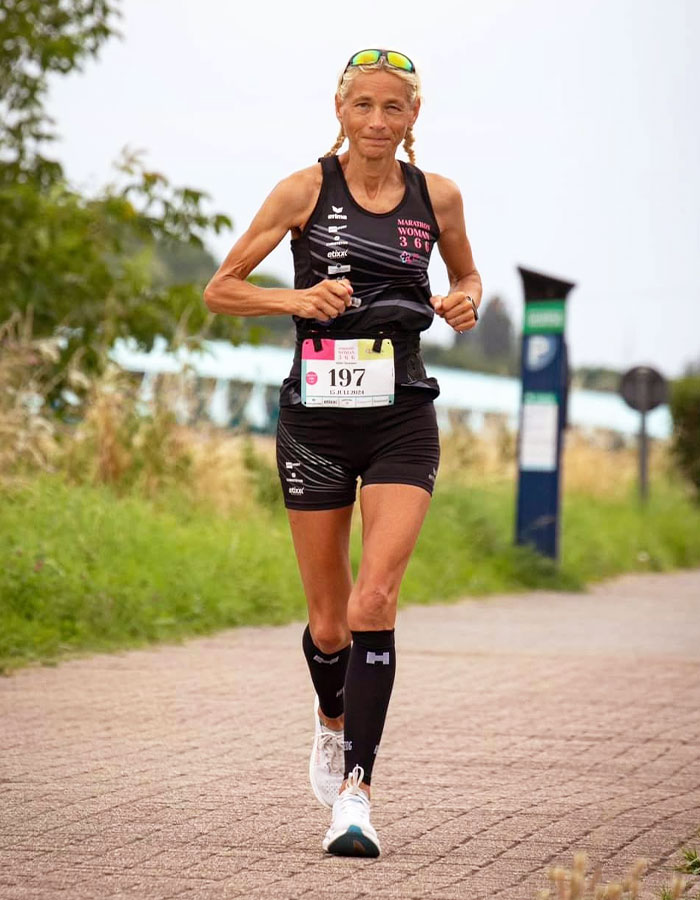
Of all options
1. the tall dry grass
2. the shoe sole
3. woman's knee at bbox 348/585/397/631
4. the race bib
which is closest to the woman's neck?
the race bib

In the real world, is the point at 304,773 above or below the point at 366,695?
below

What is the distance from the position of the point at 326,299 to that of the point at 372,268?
0.24 metres

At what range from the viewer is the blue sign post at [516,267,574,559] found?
16.3m

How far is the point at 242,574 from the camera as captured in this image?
488 inches

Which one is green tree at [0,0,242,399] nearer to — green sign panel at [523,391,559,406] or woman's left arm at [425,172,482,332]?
green sign panel at [523,391,559,406]

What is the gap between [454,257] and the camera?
5.66 metres

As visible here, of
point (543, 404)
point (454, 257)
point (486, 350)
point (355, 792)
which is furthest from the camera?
point (486, 350)

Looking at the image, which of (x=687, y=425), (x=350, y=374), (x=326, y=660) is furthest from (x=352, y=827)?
(x=687, y=425)

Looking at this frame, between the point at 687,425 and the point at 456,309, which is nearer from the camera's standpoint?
the point at 456,309

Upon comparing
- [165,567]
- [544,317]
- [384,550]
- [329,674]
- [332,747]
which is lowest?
[332,747]

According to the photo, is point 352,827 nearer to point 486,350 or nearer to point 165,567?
point 165,567

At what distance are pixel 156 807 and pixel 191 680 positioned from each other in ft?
10.7

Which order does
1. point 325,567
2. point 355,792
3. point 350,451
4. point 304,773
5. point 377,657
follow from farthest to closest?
1. point 304,773
2. point 325,567
3. point 350,451
4. point 377,657
5. point 355,792

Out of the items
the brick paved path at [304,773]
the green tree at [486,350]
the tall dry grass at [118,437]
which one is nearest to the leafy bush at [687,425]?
the tall dry grass at [118,437]
